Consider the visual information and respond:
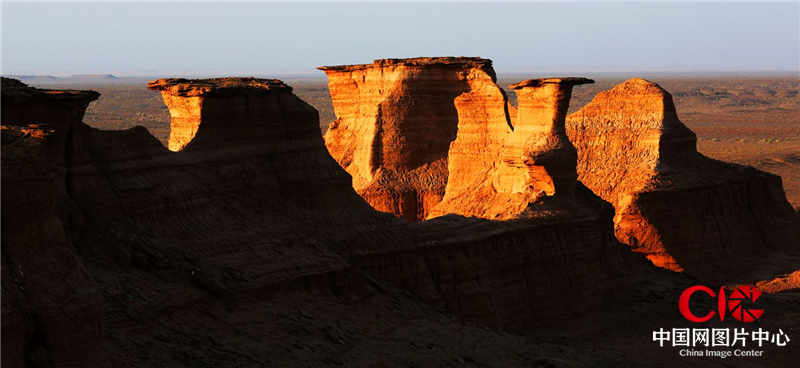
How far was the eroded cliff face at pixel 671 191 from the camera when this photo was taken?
30703 millimetres

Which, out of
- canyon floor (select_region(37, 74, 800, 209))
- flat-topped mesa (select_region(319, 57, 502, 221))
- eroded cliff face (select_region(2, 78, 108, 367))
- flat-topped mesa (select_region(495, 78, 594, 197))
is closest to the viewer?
eroded cliff face (select_region(2, 78, 108, 367))

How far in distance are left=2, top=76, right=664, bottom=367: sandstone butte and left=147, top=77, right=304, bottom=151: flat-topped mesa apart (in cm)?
4

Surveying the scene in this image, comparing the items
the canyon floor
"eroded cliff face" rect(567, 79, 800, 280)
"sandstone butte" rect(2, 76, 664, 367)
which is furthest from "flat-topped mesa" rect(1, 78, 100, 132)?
the canyon floor

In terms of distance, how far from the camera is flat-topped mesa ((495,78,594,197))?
78.9ft

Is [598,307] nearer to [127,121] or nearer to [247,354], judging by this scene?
[247,354]

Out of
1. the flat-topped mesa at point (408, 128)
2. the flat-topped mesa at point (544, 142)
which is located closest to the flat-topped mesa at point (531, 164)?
the flat-topped mesa at point (544, 142)

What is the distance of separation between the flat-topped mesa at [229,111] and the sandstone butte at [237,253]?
0.13ft

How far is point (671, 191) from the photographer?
30891 mm

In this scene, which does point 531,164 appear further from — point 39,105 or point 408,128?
point 39,105

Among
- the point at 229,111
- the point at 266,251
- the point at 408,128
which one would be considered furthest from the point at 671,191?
the point at 266,251

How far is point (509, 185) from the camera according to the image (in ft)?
82.5

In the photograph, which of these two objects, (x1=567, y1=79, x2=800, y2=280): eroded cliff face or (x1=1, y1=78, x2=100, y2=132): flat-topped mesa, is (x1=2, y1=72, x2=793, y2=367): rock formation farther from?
(x1=567, y1=79, x2=800, y2=280): eroded cliff face

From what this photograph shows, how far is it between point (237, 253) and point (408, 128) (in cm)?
1692

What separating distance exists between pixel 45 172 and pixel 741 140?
254 feet
